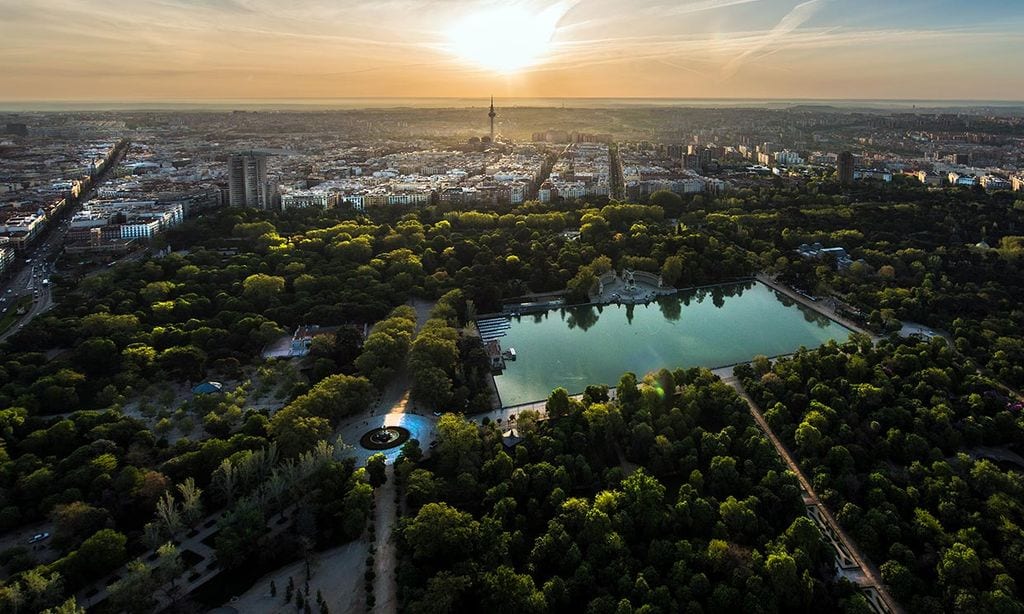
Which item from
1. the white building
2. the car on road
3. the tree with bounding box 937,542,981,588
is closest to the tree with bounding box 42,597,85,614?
the car on road

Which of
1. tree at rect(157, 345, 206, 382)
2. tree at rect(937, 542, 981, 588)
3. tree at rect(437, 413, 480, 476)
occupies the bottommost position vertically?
tree at rect(937, 542, 981, 588)

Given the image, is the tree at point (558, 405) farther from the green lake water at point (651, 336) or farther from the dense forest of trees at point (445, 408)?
the green lake water at point (651, 336)

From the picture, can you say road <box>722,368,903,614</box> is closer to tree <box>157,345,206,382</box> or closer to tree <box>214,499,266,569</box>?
tree <box>214,499,266,569</box>

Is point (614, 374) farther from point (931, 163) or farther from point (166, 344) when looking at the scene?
point (931, 163)

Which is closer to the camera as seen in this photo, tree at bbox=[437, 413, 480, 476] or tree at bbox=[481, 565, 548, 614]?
tree at bbox=[481, 565, 548, 614]

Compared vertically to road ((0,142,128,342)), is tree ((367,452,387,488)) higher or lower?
lower

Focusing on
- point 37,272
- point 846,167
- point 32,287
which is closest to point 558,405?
point 32,287
